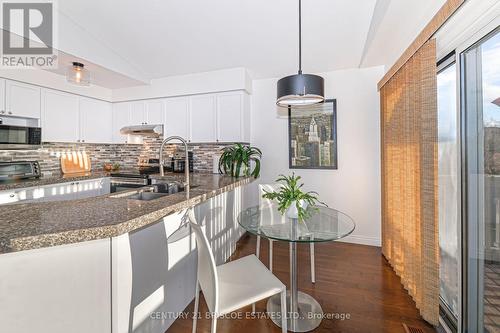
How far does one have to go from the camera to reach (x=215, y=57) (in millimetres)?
3072

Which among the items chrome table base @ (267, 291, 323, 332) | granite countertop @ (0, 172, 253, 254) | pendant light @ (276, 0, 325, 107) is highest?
pendant light @ (276, 0, 325, 107)

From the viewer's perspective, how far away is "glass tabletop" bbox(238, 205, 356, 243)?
1483mm

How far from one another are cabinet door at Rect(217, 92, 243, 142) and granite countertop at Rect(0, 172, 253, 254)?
6.50 feet

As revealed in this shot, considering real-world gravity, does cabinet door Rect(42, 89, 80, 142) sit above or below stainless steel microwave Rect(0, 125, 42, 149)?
above

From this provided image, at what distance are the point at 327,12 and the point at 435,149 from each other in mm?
1648

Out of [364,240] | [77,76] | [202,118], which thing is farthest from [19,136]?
[364,240]

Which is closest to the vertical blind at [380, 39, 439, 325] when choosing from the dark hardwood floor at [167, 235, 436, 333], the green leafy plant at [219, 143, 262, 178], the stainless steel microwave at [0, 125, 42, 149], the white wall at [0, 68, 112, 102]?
the dark hardwood floor at [167, 235, 436, 333]

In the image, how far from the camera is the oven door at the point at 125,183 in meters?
3.29

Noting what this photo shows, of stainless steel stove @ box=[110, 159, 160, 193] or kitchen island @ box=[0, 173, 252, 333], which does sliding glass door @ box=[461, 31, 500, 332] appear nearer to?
kitchen island @ box=[0, 173, 252, 333]

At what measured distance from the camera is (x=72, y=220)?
40.2 inches

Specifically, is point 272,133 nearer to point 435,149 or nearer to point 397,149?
point 397,149

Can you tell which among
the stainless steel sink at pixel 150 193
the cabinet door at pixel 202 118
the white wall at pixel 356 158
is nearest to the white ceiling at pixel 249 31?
the white wall at pixel 356 158

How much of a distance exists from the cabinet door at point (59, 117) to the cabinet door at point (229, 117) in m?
2.23

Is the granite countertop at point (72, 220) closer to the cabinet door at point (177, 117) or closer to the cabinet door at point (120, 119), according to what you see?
the cabinet door at point (177, 117)
